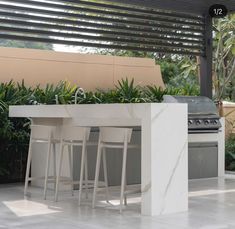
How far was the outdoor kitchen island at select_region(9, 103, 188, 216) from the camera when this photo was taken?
212 inches

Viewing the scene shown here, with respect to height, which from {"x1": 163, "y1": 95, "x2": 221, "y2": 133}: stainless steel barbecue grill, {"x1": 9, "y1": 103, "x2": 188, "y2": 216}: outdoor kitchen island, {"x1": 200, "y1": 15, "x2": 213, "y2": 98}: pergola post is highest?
{"x1": 200, "y1": 15, "x2": 213, "y2": 98}: pergola post

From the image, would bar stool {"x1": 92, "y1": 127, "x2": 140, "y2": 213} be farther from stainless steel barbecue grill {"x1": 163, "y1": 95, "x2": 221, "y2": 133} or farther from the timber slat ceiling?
stainless steel barbecue grill {"x1": 163, "y1": 95, "x2": 221, "y2": 133}

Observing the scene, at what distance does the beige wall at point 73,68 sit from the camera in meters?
9.41

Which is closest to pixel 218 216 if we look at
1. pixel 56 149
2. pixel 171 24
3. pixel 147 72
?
pixel 56 149

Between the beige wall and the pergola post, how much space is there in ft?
5.22

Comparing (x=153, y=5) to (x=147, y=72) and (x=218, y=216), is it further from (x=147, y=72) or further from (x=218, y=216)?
(x=218, y=216)

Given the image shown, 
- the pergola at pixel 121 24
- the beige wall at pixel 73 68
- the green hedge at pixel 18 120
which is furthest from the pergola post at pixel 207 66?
the green hedge at pixel 18 120

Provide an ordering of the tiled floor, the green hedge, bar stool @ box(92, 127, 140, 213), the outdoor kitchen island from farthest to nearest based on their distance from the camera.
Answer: the green hedge
bar stool @ box(92, 127, 140, 213)
the outdoor kitchen island
the tiled floor

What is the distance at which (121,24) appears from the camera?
900 cm

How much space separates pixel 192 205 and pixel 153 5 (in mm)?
3905

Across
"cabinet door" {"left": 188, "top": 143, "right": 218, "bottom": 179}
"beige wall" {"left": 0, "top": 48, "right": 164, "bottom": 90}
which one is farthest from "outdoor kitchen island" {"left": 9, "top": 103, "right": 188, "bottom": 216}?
"beige wall" {"left": 0, "top": 48, "right": 164, "bottom": 90}

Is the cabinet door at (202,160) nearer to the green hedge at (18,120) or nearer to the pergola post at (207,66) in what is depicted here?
the pergola post at (207,66)

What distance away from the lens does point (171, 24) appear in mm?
9742

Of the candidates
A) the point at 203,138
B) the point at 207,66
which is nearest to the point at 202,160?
the point at 203,138
